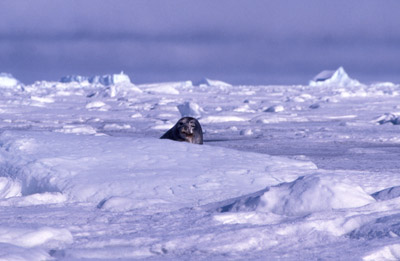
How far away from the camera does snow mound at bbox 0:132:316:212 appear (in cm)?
374

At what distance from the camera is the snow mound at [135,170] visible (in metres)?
3.74

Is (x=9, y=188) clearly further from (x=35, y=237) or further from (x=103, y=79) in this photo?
(x=103, y=79)

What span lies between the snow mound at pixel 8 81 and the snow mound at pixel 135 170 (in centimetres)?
6968

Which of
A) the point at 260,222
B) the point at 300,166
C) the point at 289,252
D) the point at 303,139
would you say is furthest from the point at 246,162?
the point at 303,139

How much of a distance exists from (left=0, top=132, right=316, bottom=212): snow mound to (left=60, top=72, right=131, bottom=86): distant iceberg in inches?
2323

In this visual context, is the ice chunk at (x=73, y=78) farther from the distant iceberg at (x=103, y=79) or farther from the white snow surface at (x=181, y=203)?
the white snow surface at (x=181, y=203)

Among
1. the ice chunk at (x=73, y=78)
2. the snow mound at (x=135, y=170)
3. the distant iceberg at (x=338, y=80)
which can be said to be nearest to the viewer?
the snow mound at (x=135, y=170)

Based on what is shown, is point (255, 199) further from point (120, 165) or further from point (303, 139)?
point (303, 139)

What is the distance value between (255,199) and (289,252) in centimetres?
77

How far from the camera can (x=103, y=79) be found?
7125 centimetres

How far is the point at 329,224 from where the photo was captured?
269 centimetres

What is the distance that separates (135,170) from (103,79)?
6825 centimetres

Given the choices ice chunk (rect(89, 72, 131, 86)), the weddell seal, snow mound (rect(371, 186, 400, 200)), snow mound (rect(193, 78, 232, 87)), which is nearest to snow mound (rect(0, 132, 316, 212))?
snow mound (rect(371, 186, 400, 200))

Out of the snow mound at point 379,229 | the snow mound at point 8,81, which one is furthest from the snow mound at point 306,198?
the snow mound at point 8,81
